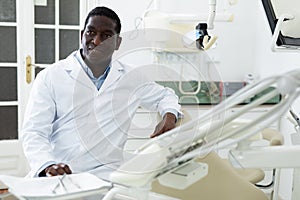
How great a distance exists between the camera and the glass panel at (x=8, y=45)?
305 centimetres

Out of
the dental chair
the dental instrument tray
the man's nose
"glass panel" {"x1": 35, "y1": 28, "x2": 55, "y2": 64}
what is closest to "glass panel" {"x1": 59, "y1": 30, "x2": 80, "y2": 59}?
"glass panel" {"x1": 35, "y1": 28, "x2": 55, "y2": 64}

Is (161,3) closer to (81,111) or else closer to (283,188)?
(283,188)

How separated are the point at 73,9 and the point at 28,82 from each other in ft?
2.19

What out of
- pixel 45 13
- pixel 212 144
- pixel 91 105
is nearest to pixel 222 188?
pixel 91 105

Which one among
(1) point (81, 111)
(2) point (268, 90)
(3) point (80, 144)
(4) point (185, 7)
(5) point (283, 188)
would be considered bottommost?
(5) point (283, 188)

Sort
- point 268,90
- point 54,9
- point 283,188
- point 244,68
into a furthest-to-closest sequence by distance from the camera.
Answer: point 244,68
point 54,9
point 283,188
point 268,90

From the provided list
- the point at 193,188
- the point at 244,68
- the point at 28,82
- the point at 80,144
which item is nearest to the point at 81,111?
the point at 80,144

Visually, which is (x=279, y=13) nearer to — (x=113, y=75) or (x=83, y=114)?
(x=113, y=75)

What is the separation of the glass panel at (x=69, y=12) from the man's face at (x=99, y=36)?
1.69 meters

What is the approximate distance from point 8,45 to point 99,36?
180 cm

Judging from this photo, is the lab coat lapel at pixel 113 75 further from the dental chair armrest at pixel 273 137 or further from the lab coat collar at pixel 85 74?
the dental chair armrest at pixel 273 137

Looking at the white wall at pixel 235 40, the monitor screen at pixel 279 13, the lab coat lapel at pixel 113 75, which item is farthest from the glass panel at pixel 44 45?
the monitor screen at pixel 279 13

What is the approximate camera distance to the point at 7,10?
3029 mm

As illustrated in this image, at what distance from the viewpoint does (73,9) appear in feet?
10.4
